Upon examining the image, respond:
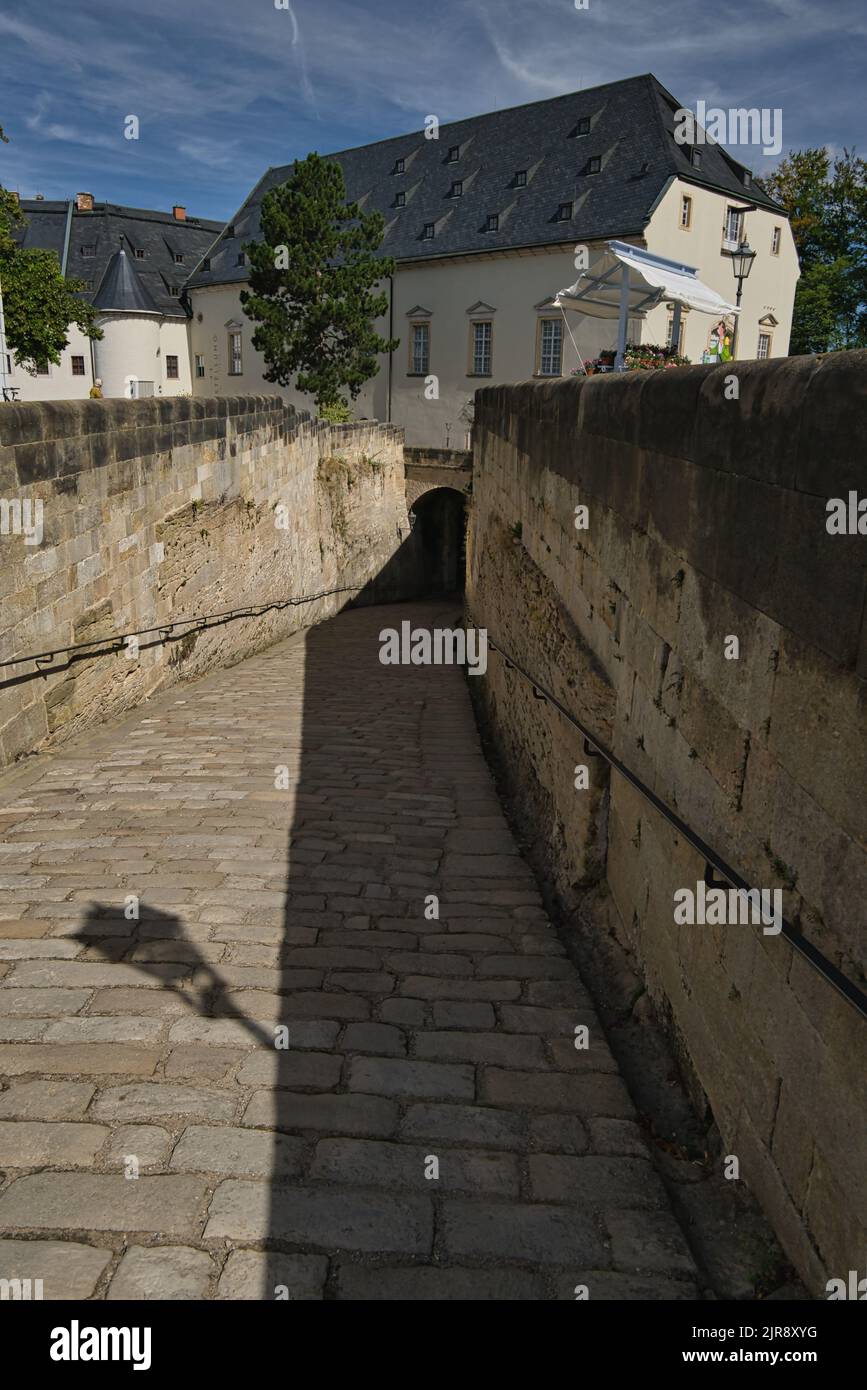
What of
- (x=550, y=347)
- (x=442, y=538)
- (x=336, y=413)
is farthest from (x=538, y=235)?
(x=442, y=538)

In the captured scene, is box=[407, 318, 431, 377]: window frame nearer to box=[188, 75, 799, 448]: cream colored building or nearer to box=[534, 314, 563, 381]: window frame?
box=[188, 75, 799, 448]: cream colored building

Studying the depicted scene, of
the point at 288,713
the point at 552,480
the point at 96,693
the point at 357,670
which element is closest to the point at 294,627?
the point at 357,670

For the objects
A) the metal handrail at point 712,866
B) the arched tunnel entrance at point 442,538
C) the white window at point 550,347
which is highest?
the white window at point 550,347

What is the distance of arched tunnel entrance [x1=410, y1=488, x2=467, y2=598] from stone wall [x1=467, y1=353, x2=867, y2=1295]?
24.7 m

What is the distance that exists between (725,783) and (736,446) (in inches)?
45.3

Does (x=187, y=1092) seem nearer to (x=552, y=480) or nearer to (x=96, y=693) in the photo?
(x=552, y=480)

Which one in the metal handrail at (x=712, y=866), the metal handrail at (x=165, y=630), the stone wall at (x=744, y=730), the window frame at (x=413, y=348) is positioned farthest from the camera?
the window frame at (x=413, y=348)

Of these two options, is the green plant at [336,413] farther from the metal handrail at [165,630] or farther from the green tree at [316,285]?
the metal handrail at [165,630]

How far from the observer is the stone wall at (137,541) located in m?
7.61

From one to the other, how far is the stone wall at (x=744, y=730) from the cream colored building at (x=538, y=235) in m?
25.5

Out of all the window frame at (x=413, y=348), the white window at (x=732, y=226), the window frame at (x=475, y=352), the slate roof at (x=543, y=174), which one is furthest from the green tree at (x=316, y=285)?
the white window at (x=732, y=226)

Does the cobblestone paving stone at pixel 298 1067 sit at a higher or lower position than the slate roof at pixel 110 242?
lower

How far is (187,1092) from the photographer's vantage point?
375cm

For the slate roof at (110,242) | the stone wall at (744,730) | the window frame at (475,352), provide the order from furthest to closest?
the slate roof at (110,242), the window frame at (475,352), the stone wall at (744,730)
